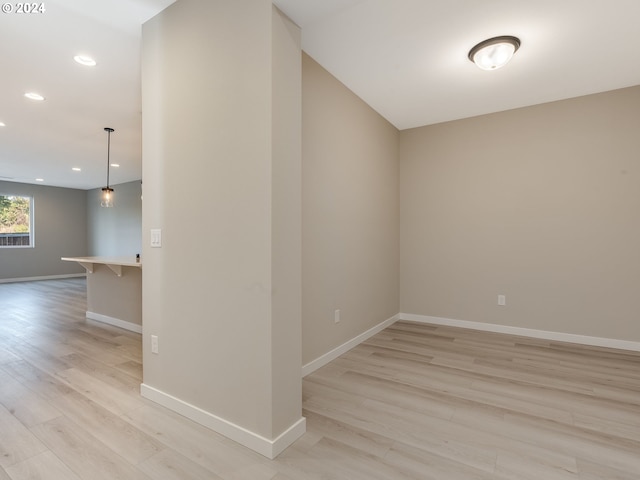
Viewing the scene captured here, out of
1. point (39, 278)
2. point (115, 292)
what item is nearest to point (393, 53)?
point (115, 292)

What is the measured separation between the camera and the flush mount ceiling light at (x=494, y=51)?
2.44m

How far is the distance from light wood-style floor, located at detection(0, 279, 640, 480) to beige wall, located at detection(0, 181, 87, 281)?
7.06m

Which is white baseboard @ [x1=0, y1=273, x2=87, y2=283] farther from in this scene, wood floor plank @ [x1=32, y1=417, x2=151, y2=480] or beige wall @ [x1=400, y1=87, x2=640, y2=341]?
beige wall @ [x1=400, y1=87, x2=640, y2=341]

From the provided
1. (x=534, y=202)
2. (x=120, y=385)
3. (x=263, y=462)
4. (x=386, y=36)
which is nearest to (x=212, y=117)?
(x=386, y=36)

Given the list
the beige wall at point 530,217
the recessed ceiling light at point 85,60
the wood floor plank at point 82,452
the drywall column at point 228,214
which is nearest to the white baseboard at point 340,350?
the beige wall at point 530,217

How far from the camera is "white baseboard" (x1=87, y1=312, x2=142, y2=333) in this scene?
13.3 ft

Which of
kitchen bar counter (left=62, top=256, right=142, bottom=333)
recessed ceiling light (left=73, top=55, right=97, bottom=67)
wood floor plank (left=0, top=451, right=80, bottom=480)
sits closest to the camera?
wood floor plank (left=0, top=451, right=80, bottom=480)

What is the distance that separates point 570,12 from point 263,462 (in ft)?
11.1

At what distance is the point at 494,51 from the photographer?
8.15 feet

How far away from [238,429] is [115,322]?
3430mm

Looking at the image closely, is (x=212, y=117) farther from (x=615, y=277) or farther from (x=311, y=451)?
(x=615, y=277)

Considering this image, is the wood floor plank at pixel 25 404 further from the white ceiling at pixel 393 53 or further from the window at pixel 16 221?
the window at pixel 16 221

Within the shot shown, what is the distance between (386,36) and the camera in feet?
7.98

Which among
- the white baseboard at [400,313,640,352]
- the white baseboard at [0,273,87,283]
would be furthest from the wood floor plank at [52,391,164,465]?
the white baseboard at [0,273,87,283]
